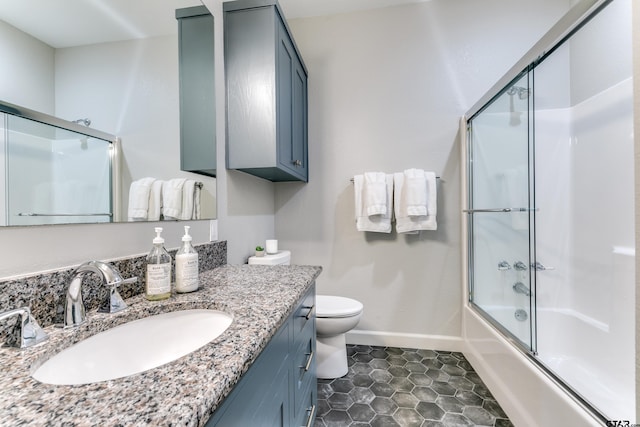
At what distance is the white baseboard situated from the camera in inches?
80.7

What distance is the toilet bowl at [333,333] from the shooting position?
163 centimetres

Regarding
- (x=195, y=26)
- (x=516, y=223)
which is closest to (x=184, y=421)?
(x=195, y=26)

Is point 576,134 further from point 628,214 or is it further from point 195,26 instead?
point 195,26

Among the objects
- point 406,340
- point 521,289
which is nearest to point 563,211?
point 521,289

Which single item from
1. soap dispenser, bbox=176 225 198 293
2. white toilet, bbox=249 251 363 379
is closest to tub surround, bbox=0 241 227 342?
soap dispenser, bbox=176 225 198 293

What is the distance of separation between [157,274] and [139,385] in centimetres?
47

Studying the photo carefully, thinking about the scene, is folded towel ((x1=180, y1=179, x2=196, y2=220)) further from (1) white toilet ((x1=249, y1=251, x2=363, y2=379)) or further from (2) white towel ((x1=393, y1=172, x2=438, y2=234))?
(2) white towel ((x1=393, y1=172, x2=438, y2=234))

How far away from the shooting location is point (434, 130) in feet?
6.81

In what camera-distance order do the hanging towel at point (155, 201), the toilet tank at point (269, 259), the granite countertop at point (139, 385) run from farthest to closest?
1. the toilet tank at point (269, 259)
2. the hanging towel at point (155, 201)
3. the granite countertop at point (139, 385)

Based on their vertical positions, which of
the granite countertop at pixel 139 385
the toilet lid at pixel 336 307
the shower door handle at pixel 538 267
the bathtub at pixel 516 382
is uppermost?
the granite countertop at pixel 139 385

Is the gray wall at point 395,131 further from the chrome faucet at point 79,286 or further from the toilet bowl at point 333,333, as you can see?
the chrome faucet at point 79,286

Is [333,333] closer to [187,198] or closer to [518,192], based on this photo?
[187,198]

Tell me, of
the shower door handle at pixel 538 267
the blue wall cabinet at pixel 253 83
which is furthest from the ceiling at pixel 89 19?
the shower door handle at pixel 538 267

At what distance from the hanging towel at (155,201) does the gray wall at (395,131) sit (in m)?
1.28
